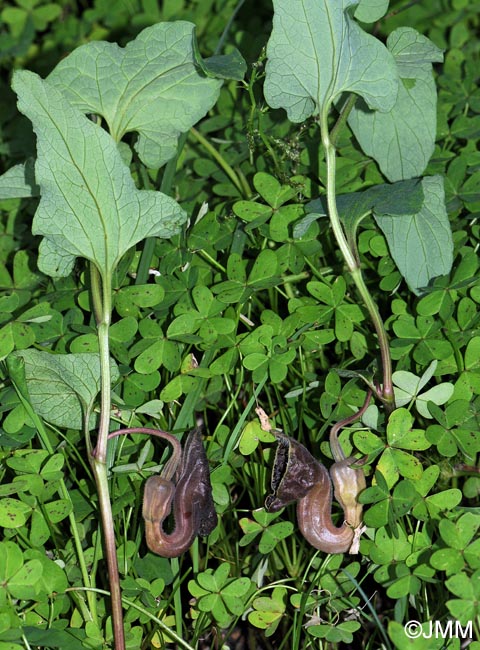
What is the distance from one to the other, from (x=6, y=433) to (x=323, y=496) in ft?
1.44

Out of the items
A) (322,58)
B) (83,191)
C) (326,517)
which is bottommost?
(326,517)

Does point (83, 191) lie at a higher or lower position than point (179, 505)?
higher

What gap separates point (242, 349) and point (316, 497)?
Answer: 250mm

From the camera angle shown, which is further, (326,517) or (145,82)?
(145,82)

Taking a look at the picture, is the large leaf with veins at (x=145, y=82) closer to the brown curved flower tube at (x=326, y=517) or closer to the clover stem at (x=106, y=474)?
the clover stem at (x=106, y=474)

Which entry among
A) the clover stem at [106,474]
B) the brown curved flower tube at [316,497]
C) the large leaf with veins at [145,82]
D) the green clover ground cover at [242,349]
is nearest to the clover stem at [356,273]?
the green clover ground cover at [242,349]

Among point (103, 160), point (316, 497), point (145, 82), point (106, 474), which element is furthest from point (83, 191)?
point (316, 497)

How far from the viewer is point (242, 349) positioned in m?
1.17

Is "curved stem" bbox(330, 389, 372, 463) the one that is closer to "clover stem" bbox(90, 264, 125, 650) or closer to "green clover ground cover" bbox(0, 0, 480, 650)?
"green clover ground cover" bbox(0, 0, 480, 650)

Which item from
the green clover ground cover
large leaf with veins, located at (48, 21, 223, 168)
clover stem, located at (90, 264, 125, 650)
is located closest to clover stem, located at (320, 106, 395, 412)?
the green clover ground cover

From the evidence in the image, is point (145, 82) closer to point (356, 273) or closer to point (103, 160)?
point (103, 160)

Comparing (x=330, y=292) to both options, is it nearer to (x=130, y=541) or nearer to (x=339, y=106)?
(x=339, y=106)

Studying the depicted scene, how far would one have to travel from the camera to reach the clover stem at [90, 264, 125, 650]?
3.25ft

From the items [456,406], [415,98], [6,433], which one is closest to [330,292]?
[456,406]
